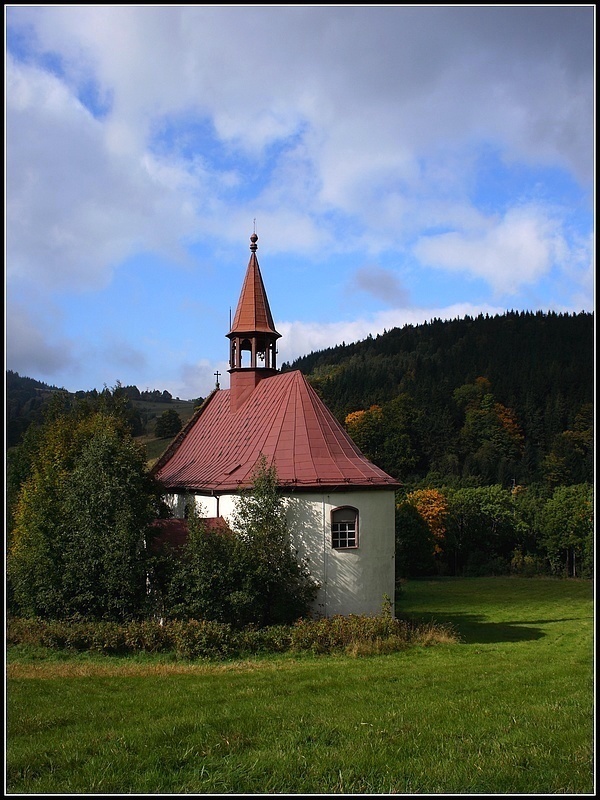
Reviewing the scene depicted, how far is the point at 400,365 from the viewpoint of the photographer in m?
113

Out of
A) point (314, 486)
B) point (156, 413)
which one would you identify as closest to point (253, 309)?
point (314, 486)

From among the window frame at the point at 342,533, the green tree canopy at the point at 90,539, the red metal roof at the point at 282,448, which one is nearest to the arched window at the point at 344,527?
the window frame at the point at 342,533

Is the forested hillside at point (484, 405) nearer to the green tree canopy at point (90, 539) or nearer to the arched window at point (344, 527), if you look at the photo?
the arched window at point (344, 527)

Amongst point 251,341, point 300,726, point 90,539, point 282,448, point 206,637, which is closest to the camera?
point 300,726

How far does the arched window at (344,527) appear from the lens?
19.8 m

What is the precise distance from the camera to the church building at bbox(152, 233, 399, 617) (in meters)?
19.7

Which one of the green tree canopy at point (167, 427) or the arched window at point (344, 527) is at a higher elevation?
the green tree canopy at point (167, 427)

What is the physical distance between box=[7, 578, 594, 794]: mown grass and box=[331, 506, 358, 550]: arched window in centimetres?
551

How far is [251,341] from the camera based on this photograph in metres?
27.1

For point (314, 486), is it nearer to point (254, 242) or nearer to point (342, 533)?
point (342, 533)

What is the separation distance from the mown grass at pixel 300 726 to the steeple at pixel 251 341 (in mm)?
14044

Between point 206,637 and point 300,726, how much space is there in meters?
7.75

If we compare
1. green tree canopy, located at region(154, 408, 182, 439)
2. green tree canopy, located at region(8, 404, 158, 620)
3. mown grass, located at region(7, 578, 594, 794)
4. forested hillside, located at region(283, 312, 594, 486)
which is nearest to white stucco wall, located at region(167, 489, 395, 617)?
green tree canopy, located at region(8, 404, 158, 620)

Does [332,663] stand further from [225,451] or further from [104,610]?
[225,451]
